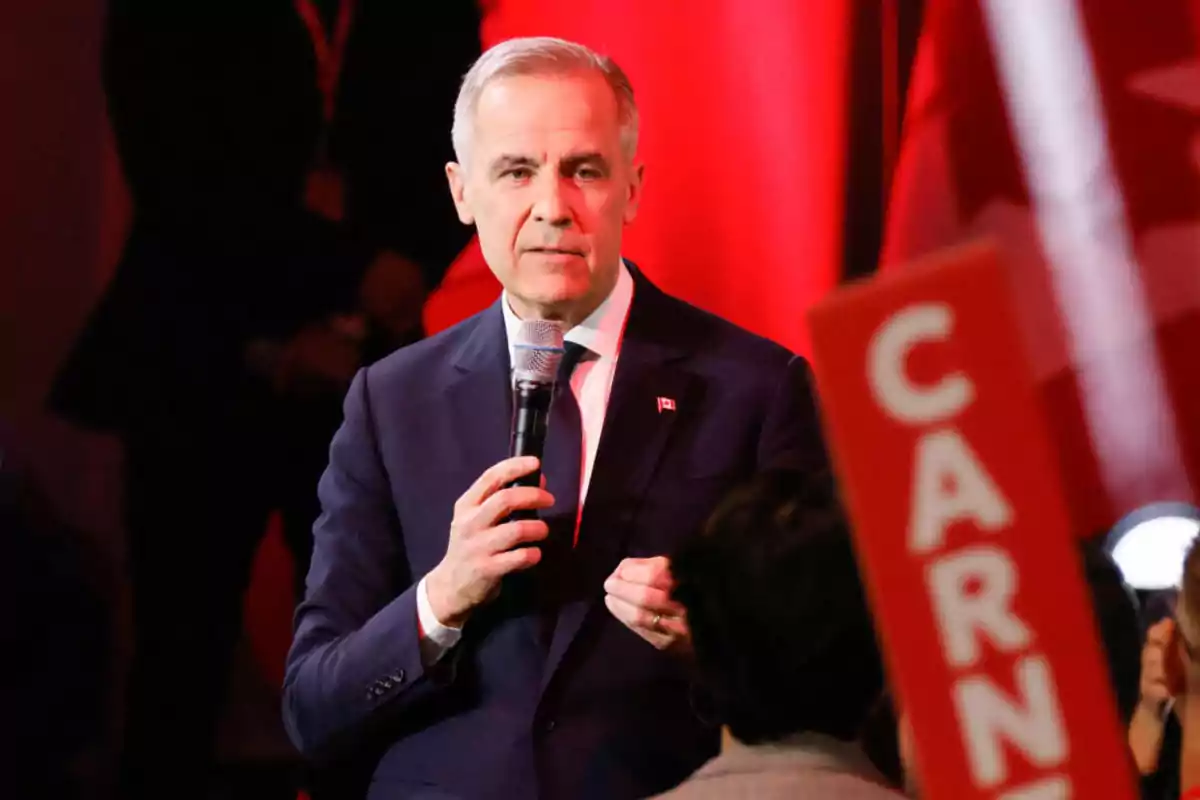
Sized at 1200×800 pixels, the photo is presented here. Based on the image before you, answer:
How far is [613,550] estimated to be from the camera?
5.66ft

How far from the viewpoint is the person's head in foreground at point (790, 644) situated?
48.3 inches

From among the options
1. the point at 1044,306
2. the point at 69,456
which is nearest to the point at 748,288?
the point at 1044,306

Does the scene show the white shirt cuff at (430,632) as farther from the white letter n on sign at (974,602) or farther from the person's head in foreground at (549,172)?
the white letter n on sign at (974,602)

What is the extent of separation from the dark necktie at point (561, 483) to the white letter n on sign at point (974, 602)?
0.98m

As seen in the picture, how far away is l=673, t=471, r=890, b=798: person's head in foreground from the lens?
1.23m

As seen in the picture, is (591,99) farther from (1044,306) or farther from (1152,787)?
(1152,787)

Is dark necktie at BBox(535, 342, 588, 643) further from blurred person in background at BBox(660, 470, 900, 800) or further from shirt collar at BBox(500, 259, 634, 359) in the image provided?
blurred person in background at BBox(660, 470, 900, 800)

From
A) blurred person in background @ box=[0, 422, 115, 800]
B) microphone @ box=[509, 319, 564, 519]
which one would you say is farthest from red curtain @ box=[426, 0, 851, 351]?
blurred person in background @ box=[0, 422, 115, 800]

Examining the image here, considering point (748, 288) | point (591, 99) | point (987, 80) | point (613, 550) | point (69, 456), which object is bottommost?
point (613, 550)

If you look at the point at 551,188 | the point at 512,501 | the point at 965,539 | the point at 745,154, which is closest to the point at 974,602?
the point at 965,539

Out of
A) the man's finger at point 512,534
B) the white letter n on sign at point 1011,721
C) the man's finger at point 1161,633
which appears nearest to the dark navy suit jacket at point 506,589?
the man's finger at point 512,534

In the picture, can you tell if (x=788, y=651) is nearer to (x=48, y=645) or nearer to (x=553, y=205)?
(x=553, y=205)

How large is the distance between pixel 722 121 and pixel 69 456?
1.28m

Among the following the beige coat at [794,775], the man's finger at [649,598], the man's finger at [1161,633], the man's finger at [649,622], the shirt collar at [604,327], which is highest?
the shirt collar at [604,327]
